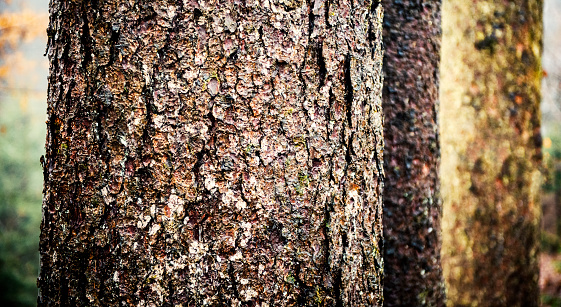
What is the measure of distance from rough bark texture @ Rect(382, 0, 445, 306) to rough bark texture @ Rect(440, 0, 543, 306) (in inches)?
47.2

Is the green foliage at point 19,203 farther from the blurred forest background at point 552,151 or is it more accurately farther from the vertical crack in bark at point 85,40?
the blurred forest background at point 552,151

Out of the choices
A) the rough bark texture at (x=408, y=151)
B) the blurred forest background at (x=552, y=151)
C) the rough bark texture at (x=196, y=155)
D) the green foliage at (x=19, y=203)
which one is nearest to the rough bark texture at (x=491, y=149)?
the rough bark texture at (x=408, y=151)

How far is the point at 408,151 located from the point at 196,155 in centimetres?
102

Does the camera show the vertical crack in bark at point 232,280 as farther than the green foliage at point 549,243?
No

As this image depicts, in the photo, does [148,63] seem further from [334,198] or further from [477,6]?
[477,6]

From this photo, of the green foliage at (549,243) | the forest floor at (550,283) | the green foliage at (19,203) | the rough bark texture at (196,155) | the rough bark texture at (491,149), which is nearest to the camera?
the rough bark texture at (196,155)

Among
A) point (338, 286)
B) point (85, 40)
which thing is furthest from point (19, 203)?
point (338, 286)

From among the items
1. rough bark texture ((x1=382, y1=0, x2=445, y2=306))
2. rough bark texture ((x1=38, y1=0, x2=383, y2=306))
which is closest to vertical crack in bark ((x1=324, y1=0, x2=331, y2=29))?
rough bark texture ((x1=38, y1=0, x2=383, y2=306))

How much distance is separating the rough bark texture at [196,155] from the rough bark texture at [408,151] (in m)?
0.71

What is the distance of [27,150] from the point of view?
369 inches

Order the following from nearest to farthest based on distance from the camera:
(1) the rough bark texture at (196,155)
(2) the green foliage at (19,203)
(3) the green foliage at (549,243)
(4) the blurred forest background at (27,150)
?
(1) the rough bark texture at (196,155)
(4) the blurred forest background at (27,150)
(2) the green foliage at (19,203)
(3) the green foliage at (549,243)

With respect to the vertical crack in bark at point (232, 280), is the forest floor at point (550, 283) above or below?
below

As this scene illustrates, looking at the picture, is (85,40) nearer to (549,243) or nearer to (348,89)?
(348,89)

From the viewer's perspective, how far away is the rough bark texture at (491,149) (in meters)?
2.59
